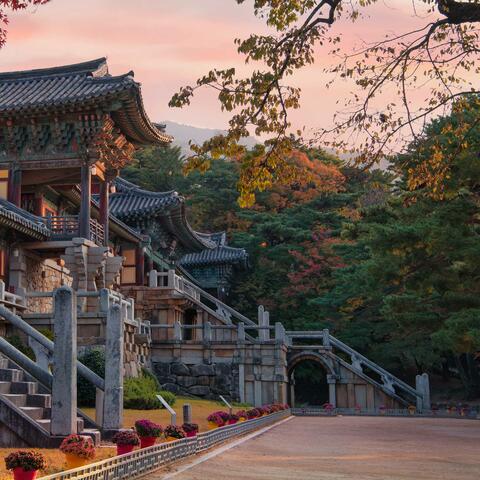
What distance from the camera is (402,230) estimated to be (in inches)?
852

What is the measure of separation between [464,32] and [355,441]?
932 centimetres

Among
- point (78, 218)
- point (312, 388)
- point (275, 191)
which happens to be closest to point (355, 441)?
point (78, 218)

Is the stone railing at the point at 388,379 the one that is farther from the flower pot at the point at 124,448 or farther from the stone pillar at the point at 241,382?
the flower pot at the point at 124,448

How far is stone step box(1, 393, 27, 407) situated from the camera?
10802mm

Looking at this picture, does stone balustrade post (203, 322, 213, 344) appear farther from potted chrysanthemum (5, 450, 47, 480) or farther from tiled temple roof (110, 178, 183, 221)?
potted chrysanthemum (5, 450, 47, 480)

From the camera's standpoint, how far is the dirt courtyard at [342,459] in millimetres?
9594

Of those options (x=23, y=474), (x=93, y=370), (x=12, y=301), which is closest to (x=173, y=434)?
(x=23, y=474)

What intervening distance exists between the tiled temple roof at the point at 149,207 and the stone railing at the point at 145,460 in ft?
85.8

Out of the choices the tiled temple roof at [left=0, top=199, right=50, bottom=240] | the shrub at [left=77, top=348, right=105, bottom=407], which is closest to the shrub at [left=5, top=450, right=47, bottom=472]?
the shrub at [left=77, top=348, right=105, bottom=407]

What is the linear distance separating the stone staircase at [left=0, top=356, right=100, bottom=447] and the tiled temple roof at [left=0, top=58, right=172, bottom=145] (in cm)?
1710

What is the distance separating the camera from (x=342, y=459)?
1191 cm

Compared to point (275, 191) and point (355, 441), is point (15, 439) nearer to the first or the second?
point (355, 441)

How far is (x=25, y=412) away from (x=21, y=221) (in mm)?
16074

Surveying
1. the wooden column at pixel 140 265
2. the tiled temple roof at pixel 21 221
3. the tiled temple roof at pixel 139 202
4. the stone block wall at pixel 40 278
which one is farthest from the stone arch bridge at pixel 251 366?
the tiled temple roof at pixel 21 221
